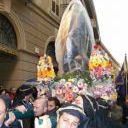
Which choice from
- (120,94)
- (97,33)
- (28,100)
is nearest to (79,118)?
(28,100)

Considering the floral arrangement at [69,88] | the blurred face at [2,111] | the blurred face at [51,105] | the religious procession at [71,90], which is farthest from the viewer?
the blurred face at [51,105]

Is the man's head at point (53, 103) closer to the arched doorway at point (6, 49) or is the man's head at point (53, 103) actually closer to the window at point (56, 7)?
the arched doorway at point (6, 49)

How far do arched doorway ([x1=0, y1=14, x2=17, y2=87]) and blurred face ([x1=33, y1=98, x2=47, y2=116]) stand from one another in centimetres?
1056

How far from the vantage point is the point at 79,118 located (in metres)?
3.95

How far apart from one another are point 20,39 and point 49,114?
12.7 meters

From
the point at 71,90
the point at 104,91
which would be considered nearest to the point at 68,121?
the point at 71,90

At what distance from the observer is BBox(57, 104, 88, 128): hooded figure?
3.86 meters

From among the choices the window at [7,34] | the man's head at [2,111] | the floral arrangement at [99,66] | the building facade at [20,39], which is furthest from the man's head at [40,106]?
the window at [7,34]

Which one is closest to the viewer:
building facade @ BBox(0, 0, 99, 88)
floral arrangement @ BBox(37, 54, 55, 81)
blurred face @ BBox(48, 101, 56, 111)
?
blurred face @ BBox(48, 101, 56, 111)

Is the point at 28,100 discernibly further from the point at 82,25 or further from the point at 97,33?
the point at 97,33

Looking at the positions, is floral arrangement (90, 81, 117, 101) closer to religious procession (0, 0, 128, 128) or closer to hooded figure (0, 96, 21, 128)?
religious procession (0, 0, 128, 128)

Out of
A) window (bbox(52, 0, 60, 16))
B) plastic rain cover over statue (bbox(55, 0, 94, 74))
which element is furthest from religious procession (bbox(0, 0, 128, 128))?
window (bbox(52, 0, 60, 16))

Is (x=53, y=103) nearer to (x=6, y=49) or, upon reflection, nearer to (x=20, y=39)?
(x=6, y=49)

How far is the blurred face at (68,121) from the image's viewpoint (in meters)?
3.85
